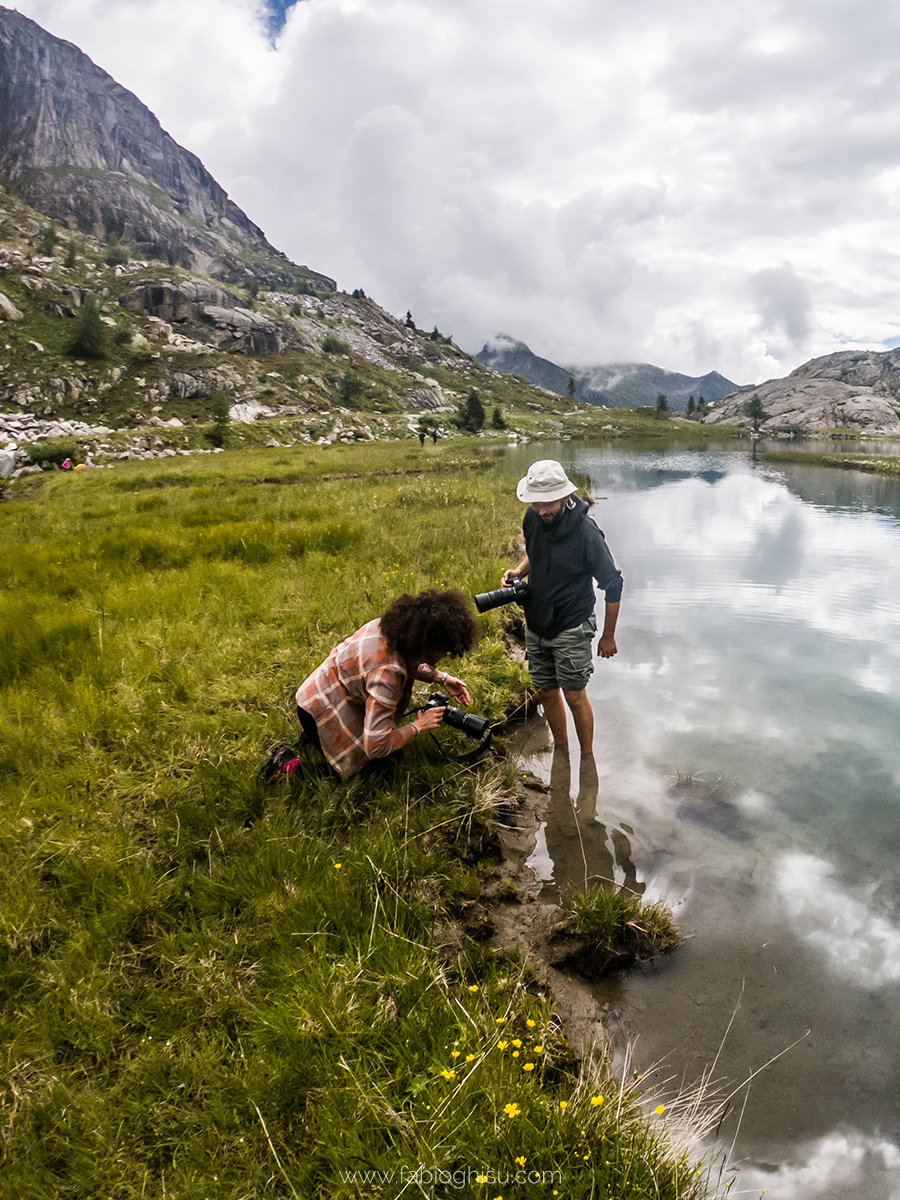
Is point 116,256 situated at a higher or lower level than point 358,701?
higher

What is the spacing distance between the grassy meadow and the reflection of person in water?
20.5 inches

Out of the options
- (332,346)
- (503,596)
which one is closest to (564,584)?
(503,596)

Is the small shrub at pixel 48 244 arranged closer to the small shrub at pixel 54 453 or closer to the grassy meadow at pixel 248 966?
the small shrub at pixel 54 453

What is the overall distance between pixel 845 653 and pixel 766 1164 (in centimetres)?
756

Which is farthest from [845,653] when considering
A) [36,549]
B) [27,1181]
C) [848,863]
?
[36,549]

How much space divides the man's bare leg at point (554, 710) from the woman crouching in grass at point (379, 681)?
1396mm

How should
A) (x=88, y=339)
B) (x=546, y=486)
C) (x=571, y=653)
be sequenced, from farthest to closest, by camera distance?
(x=88, y=339) < (x=571, y=653) < (x=546, y=486)

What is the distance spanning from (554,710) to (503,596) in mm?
1410

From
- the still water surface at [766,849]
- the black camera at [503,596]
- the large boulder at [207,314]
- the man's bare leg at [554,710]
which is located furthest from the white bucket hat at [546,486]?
the large boulder at [207,314]

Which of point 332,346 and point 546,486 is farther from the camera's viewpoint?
point 332,346

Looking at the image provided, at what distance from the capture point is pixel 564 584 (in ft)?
17.0

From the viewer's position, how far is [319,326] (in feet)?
481

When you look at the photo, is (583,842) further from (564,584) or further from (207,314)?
(207,314)

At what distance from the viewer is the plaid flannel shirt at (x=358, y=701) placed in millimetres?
3979
